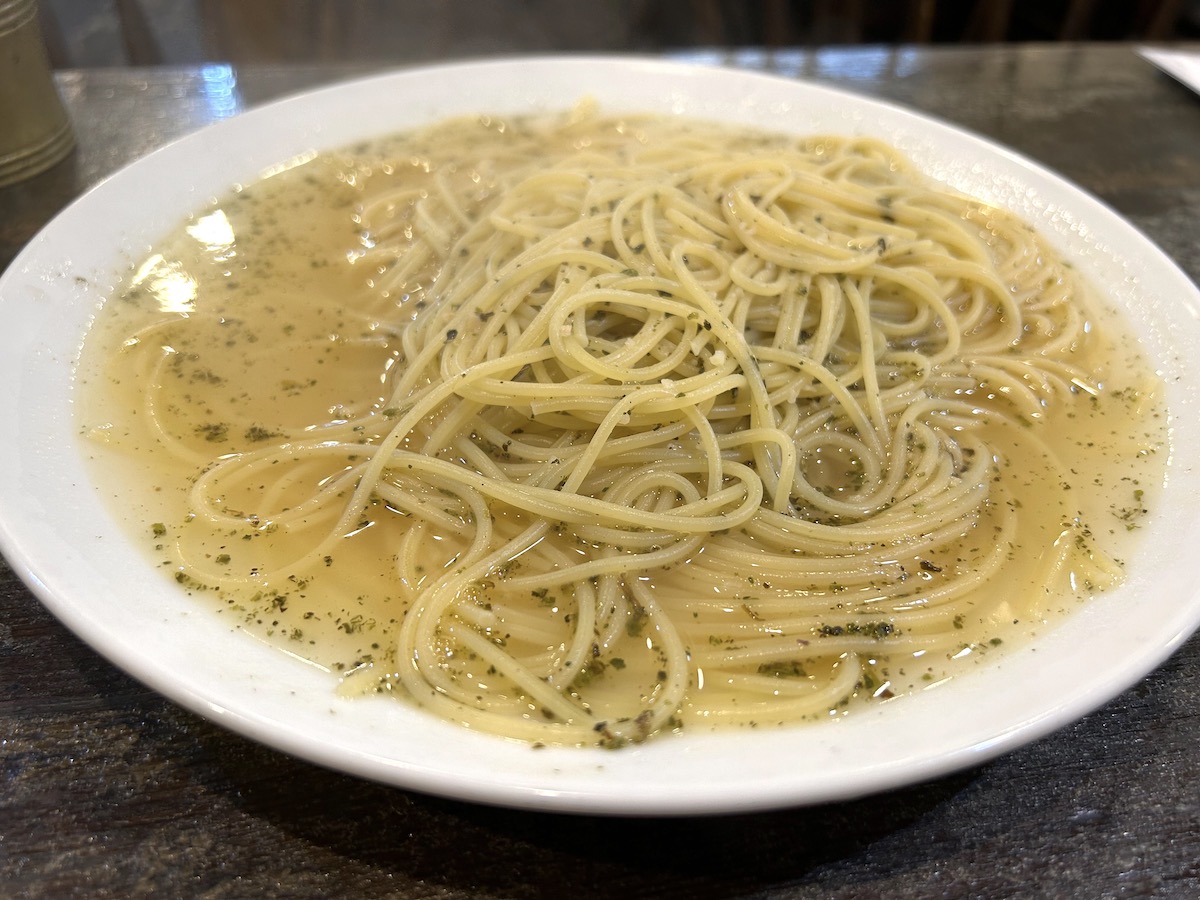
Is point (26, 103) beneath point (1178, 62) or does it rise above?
above

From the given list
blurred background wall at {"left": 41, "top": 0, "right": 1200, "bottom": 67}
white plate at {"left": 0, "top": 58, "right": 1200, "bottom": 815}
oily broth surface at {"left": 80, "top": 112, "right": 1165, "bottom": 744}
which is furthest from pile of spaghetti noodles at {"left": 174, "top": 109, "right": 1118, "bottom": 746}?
blurred background wall at {"left": 41, "top": 0, "right": 1200, "bottom": 67}

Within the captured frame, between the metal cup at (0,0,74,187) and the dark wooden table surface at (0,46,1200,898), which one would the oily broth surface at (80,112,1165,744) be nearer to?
the dark wooden table surface at (0,46,1200,898)

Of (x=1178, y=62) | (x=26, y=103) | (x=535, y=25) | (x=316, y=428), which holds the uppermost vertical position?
(x=26, y=103)

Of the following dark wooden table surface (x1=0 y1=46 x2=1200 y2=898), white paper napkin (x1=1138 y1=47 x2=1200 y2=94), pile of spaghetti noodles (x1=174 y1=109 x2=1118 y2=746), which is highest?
white paper napkin (x1=1138 y1=47 x2=1200 y2=94)

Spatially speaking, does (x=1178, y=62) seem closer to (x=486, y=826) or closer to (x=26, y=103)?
(x=486, y=826)

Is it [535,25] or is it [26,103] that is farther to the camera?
[535,25]

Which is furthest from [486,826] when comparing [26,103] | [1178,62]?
[1178,62]

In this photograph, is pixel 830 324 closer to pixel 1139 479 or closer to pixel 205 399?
pixel 1139 479

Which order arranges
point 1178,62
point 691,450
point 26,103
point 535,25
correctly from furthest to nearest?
1. point 535,25
2. point 1178,62
3. point 26,103
4. point 691,450
